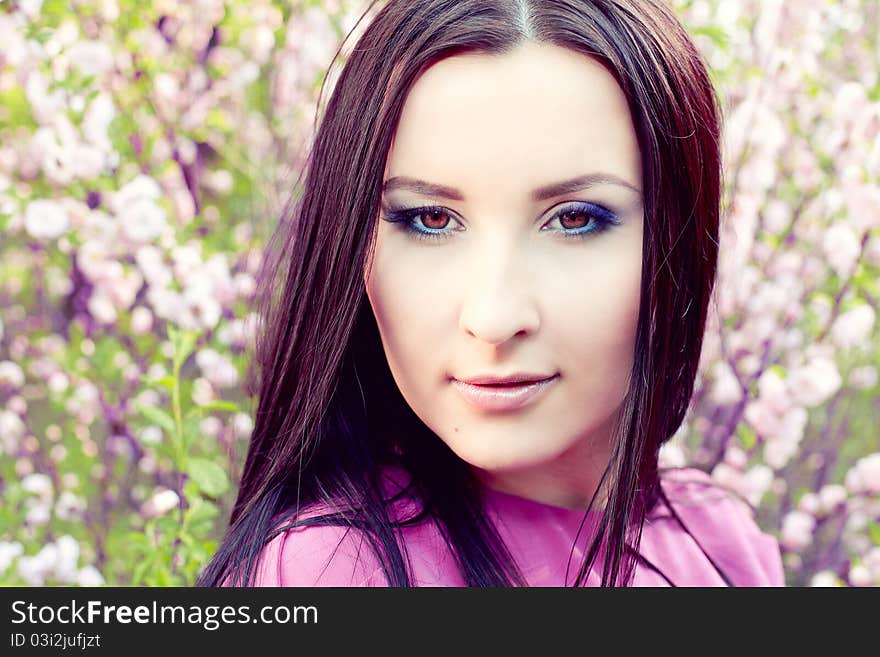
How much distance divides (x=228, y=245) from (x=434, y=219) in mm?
1288

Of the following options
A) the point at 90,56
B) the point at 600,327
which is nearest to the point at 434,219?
the point at 600,327

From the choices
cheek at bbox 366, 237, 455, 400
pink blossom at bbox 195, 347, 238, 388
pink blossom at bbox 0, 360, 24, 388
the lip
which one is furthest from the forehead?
pink blossom at bbox 0, 360, 24, 388

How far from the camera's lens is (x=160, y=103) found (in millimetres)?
1978

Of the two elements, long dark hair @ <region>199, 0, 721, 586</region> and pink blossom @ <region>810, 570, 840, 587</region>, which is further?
pink blossom @ <region>810, 570, 840, 587</region>

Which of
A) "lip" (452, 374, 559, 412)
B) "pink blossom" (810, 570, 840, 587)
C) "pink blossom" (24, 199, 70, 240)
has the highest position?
"pink blossom" (24, 199, 70, 240)

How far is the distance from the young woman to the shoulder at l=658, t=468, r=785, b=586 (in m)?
0.24

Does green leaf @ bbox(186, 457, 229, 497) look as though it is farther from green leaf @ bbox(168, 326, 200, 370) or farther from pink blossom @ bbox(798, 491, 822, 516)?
pink blossom @ bbox(798, 491, 822, 516)

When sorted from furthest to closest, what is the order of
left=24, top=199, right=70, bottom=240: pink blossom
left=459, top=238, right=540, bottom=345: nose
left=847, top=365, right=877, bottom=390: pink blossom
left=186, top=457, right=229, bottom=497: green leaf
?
left=847, top=365, right=877, bottom=390: pink blossom → left=24, top=199, right=70, bottom=240: pink blossom → left=186, top=457, right=229, bottom=497: green leaf → left=459, top=238, right=540, bottom=345: nose

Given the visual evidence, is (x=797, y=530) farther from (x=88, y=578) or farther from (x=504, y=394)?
(x=88, y=578)

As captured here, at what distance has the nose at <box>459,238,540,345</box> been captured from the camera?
2.93 feet

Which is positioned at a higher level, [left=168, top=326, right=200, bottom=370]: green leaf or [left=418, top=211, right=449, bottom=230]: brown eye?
[left=418, top=211, right=449, bottom=230]: brown eye

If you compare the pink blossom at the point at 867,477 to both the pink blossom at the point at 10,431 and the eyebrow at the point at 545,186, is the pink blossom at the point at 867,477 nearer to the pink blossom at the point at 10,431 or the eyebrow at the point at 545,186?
the eyebrow at the point at 545,186

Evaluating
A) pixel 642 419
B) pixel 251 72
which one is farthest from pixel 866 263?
pixel 251 72

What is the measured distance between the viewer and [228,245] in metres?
2.15
